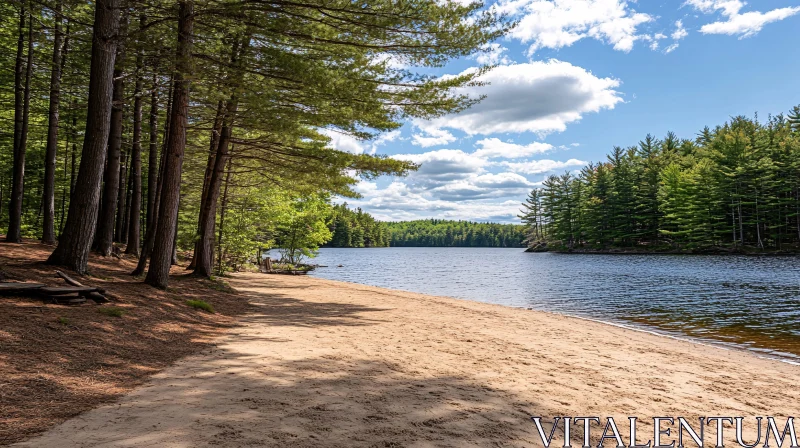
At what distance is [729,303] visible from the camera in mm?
17516

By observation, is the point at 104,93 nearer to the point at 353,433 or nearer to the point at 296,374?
the point at 296,374

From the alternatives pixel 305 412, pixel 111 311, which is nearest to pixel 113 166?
pixel 111 311

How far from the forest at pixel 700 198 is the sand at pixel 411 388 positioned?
59.7m

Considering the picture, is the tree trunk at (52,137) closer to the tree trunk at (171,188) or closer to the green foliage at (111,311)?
the tree trunk at (171,188)

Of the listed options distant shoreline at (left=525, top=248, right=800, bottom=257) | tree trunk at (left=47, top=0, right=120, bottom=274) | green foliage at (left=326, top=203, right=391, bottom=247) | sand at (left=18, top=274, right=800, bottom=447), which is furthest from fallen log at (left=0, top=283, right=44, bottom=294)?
green foliage at (left=326, top=203, right=391, bottom=247)

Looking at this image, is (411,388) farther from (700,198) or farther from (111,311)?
(700,198)

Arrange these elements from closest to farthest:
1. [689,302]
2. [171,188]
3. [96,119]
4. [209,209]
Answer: [96,119]
[171,188]
[209,209]
[689,302]

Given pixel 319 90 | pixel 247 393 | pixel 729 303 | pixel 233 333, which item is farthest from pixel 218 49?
pixel 729 303

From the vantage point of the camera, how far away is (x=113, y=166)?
1245 centimetres

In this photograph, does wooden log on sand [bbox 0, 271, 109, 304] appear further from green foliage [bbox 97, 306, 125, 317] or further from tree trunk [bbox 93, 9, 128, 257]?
tree trunk [bbox 93, 9, 128, 257]

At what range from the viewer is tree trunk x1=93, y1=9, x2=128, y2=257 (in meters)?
11.9

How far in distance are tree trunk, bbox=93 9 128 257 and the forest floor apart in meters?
3.21

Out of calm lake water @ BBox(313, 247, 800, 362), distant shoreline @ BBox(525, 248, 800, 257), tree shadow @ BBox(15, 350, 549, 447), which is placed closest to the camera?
tree shadow @ BBox(15, 350, 549, 447)

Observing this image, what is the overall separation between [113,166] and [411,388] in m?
11.2
